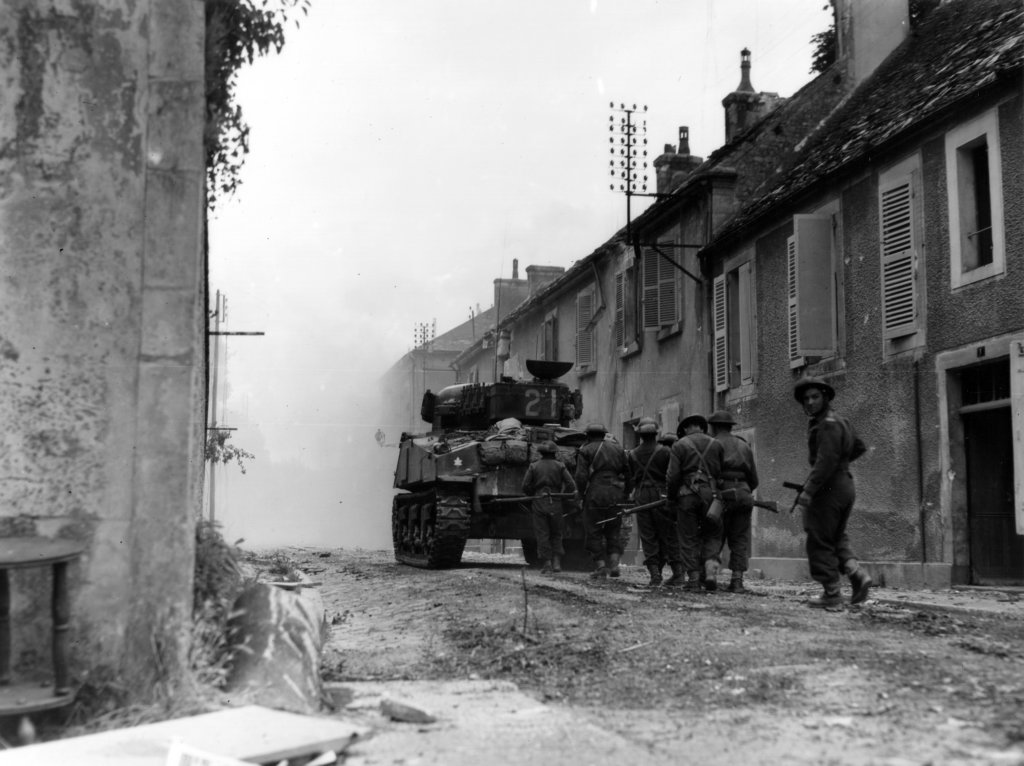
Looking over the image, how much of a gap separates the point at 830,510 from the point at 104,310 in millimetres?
6127

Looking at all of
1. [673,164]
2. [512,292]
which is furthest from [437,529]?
[512,292]

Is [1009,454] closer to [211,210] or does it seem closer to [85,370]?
[211,210]

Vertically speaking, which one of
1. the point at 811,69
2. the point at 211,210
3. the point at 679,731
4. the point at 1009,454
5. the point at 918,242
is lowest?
the point at 679,731

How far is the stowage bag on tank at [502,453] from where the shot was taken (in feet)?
53.2

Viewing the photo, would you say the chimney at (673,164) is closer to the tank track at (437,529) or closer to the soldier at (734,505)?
the tank track at (437,529)

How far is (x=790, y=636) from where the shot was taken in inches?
281

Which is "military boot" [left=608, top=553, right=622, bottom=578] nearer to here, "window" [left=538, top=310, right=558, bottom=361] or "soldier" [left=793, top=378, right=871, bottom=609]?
"soldier" [left=793, top=378, right=871, bottom=609]

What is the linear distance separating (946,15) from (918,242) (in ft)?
18.8

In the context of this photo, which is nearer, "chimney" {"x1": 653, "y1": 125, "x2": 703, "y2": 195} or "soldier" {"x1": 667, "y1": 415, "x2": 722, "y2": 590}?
"soldier" {"x1": 667, "y1": 415, "x2": 722, "y2": 590}

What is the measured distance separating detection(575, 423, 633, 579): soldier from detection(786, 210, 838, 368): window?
125 inches

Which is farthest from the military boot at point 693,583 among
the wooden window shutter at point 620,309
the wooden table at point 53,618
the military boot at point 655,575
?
the wooden window shutter at point 620,309

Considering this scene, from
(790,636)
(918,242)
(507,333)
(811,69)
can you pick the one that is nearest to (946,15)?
(918,242)

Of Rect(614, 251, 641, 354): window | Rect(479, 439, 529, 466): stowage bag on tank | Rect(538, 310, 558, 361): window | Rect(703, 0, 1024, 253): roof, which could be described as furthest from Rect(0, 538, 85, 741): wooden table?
Rect(538, 310, 558, 361): window

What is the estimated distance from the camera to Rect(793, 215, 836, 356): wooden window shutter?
15.7 m
